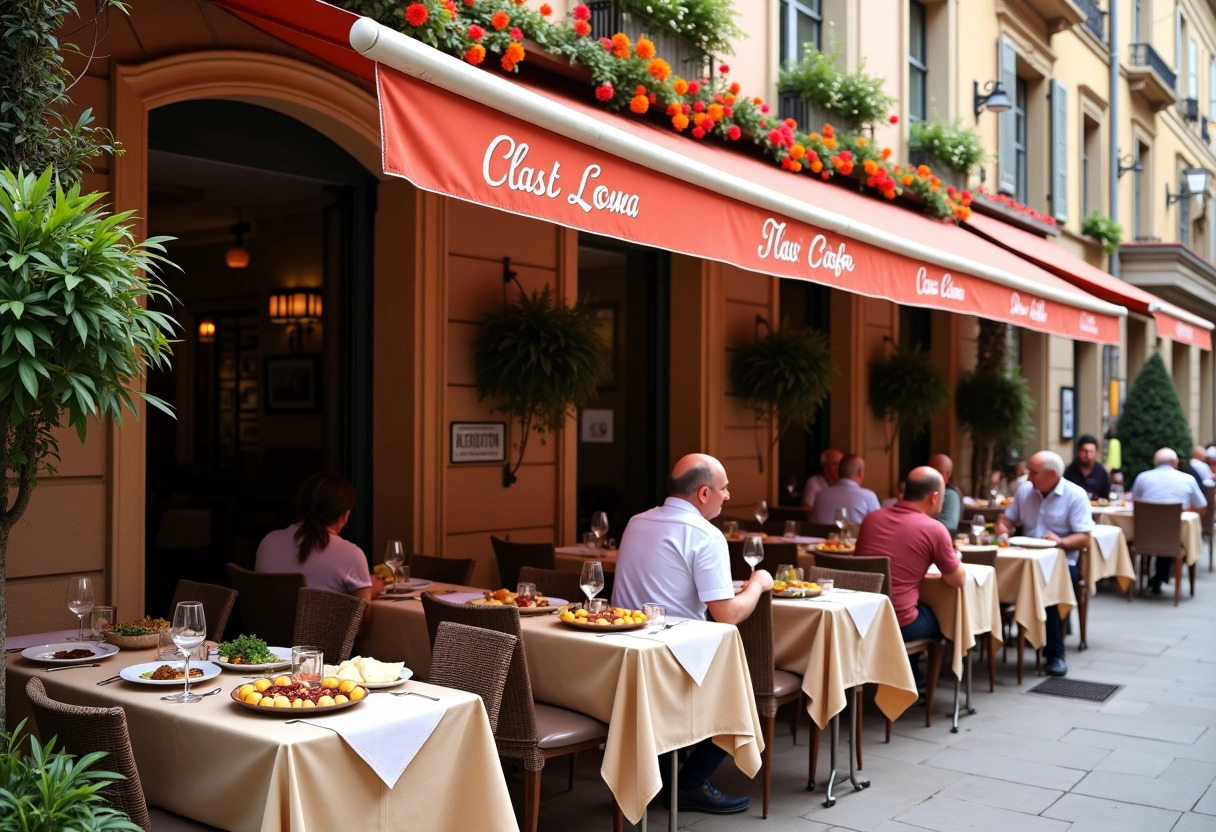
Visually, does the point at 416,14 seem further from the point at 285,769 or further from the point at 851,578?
the point at 285,769

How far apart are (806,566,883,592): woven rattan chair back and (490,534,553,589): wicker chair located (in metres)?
1.55

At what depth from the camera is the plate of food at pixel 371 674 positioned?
11.8ft

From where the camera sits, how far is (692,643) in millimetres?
4539

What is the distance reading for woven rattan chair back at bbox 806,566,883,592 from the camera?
19.6ft

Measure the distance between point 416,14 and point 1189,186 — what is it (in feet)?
70.2

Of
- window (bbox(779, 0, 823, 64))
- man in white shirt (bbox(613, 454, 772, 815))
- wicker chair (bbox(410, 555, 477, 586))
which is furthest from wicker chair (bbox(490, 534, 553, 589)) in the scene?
window (bbox(779, 0, 823, 64))

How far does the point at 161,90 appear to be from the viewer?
582 centimetres

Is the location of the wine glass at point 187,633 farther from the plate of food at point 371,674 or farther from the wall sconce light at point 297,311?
the wall sconce light at point 297,311


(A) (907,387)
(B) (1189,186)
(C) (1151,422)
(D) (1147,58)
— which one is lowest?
(C) (1151,422)

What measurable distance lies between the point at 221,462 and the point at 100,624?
20.7 feet

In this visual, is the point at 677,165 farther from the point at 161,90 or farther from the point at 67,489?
the point at 67,489

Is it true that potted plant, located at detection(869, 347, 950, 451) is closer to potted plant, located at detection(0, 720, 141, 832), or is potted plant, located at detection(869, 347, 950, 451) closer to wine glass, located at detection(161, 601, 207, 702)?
wine glass, located at detection(161, 601, 207, 702)

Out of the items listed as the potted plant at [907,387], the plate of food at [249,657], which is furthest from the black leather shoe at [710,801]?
the potted plant at [907,387]

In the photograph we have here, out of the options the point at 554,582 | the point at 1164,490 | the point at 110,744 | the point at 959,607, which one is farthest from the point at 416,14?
the point at 1164,490
